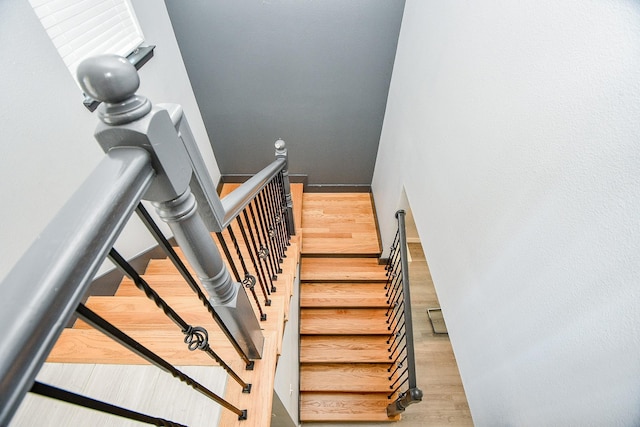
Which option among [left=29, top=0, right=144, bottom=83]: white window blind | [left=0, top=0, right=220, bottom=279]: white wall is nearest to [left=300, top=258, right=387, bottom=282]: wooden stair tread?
[left=0, top=0, right=220, bottom=279]: white wall

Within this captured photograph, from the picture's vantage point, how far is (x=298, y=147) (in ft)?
11.9

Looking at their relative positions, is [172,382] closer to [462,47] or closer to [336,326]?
[462,47]

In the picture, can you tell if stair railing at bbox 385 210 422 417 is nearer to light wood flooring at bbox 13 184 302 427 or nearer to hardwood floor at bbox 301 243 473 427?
hardwood floor at bbox 301 243 473 427

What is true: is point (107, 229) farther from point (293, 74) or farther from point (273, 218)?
point (293, 74)

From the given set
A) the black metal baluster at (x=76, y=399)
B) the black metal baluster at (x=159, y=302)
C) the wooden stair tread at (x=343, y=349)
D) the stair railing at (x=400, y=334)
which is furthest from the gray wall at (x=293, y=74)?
the black metal baluster at (x=76, y=399)

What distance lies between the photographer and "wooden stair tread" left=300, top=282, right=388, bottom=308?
323cm

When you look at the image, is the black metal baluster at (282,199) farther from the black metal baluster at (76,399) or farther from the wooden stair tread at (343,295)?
the black metal baluster at (76,399)

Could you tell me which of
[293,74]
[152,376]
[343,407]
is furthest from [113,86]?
[343,407]

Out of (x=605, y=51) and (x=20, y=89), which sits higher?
(x=20, y=89)

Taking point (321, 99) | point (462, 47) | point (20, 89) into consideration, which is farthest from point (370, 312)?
point (20, 89)

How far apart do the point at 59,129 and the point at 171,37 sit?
155 centimetres

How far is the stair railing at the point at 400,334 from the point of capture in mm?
1896

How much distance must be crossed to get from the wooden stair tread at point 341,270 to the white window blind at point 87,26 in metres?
2.52

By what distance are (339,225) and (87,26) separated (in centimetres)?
287
